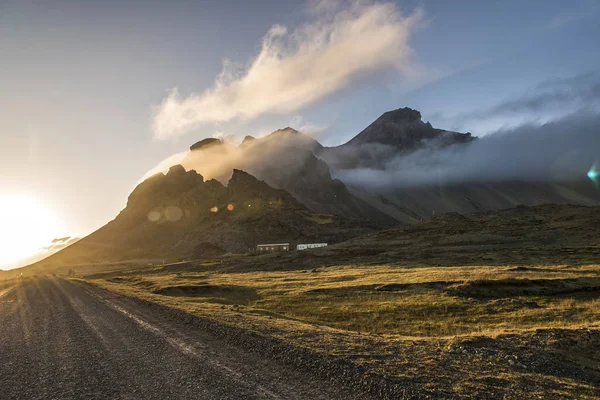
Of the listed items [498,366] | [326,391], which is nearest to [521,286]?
[498,366]

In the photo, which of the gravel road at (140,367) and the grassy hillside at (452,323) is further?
the grassy hillside at (452,323)

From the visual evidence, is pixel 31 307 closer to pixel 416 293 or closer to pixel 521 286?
pixel 416 293

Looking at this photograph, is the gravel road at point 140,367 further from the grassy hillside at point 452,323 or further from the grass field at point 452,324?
the grass field at point 452,324

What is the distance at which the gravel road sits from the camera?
10.8 m

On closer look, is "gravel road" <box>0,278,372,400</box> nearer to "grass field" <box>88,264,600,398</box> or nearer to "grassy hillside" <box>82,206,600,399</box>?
"grassy hillside" <box>82,206,600,399</box>

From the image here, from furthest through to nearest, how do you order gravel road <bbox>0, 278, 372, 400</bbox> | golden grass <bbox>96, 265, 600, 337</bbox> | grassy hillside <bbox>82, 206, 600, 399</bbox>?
golden grass <bbox>96, 265, 600, 337</bbox> → grassy hillside <bbox>82, 206, 600, 399</bbox> → gravel road <bbox>0, 278, 372, 400</bbox>

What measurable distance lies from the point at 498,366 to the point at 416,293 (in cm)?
2901

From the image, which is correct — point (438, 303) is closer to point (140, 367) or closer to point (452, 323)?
point (452, 323)

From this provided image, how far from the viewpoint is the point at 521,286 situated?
40906 millimetres

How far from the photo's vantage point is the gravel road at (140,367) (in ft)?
35.4

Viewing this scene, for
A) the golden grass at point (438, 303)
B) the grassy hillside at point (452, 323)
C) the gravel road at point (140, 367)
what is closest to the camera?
the gravel road at point (140, 367)

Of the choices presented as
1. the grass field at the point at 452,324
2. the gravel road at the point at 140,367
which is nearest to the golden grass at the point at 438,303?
the grass field at the point at 452,324

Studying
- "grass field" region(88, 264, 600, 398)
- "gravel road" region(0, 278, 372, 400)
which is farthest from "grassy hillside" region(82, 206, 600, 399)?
"gravel road" region(0, 278, 372, 400)

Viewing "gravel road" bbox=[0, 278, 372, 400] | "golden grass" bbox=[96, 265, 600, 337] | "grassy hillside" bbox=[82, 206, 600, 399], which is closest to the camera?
"gravel road" bbox=[0, 278, 372, 400]
